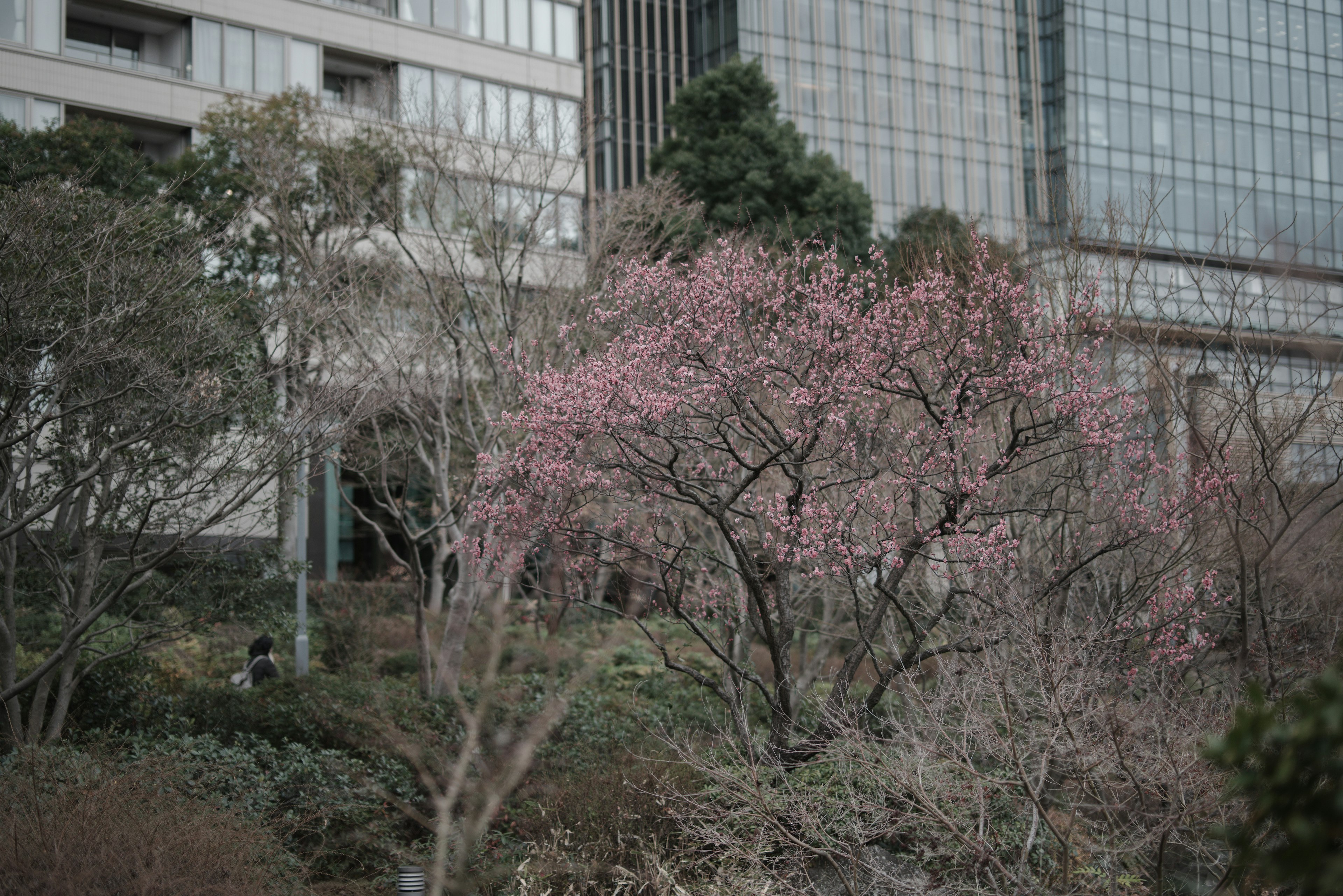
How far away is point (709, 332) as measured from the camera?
9945 millimetres

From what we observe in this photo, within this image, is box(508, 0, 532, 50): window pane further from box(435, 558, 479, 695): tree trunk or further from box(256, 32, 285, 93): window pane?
box(435, 558, 479, 695): tree trunk

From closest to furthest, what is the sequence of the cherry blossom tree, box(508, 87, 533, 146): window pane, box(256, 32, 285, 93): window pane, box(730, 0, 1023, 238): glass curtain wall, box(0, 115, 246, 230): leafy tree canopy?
the cherry blossom tree → box(508, 87, 533, 146): window pane → box(0, 115, 246, 230): leafy tree canopy → box(256, 32, 285, 93): window pane → box(730, 0, 1023, 238): glass curtain wall

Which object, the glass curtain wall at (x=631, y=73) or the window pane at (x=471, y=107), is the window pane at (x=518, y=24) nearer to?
the window pane at (x=471, y=107)

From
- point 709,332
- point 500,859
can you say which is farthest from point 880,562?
point 500,859

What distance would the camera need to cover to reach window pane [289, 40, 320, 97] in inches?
1024

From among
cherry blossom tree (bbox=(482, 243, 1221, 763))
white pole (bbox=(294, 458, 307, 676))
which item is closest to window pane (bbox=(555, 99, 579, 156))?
cherry blossom tree (bbox=(482, 243, 1221, 763))

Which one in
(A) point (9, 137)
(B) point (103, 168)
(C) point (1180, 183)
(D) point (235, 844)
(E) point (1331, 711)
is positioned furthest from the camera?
(C) point (1180, 183)

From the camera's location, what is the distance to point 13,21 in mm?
22672

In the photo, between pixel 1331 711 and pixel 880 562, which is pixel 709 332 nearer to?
pixel 880 562

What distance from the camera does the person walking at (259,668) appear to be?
1468 centimetres

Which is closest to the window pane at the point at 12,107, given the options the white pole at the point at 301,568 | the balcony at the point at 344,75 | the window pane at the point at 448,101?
the balcony at the point at 344,75

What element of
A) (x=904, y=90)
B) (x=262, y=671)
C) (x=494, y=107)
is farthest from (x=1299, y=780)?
(x=904, y=90)

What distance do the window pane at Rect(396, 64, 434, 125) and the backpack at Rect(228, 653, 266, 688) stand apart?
7.68 m

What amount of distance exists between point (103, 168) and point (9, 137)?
1430 mm
